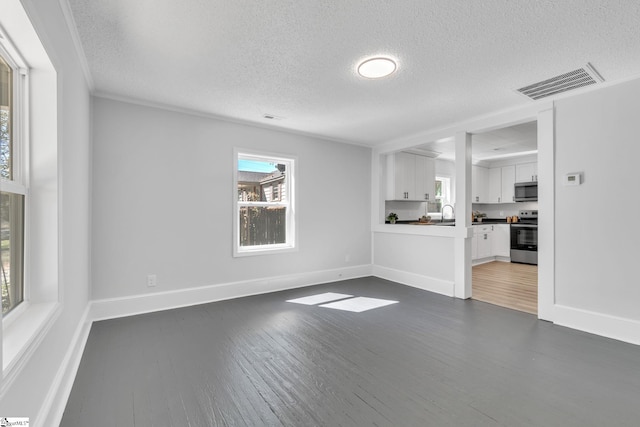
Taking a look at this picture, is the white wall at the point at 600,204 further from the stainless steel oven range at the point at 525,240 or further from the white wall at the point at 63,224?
the white wall at the point at 63,224

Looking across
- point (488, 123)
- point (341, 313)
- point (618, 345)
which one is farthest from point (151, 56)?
point (618, 345)

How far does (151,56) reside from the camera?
248cm

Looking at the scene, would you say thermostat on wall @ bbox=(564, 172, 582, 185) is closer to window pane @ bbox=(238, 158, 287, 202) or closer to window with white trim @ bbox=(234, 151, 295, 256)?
window with white trim @ bbox=(234, 151, 295, 256)

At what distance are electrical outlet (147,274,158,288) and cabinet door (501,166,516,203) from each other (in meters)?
7.72

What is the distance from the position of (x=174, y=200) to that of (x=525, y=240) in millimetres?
7141

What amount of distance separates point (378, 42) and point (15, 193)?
2.43 metres

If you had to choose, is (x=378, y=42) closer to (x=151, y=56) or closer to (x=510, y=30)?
(x=510, y=30)

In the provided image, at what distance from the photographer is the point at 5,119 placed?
1504 millimetres

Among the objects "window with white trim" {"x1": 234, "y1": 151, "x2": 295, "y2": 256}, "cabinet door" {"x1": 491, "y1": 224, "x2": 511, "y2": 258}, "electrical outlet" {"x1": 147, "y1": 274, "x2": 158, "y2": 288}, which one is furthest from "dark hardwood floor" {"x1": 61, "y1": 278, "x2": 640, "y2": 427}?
"cabinet door" {"x1": 491, "y1": 224, "x2": 511, "y2": 258}

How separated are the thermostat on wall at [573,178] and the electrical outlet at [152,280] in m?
4.70

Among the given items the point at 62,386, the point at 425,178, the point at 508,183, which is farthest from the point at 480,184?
the point at 62,386

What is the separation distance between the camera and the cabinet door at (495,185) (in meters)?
7.57

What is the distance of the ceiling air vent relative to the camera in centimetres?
267

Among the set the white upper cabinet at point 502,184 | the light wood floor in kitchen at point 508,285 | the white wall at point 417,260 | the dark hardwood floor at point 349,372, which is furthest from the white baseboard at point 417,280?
the white upper cabinet at point 502,184
